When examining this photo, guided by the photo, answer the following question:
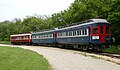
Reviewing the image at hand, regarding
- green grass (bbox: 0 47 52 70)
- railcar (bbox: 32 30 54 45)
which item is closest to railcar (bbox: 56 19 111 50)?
green grass (bbox: 0 47 52 70)

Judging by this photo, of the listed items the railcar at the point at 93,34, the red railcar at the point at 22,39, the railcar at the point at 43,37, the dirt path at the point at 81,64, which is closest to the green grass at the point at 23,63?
the dirt path at the point at 81,64

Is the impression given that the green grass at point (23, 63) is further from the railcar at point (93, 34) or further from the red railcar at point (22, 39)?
the red railcar at point (22, 39)

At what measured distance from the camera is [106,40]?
105ft

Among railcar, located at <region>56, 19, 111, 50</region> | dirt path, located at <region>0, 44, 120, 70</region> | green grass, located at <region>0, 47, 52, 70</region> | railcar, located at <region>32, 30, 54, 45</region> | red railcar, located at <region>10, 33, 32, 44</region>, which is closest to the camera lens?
green grass, located at <region>0, 47, 52, 70</region>

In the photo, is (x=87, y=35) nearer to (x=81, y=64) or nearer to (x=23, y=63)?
(x=81, y=64)

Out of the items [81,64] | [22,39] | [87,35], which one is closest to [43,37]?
[22,39]

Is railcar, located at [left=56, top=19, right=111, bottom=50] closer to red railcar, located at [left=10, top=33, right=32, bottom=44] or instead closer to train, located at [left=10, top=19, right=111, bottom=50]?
train, located at [left=10, top=19, right=111, bottom=50]

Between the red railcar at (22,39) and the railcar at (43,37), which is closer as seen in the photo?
the railcar at (43,37)

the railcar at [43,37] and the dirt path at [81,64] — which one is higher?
the railcar at [43,37]

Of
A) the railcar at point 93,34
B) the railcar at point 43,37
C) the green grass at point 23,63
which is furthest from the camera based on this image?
the railcar at point 43,37

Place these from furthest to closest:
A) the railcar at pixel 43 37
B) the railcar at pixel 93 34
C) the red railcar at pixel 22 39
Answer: the red railcar at pixel 22 39 < the railcar at pixel 43 37 < the railcar at pixel 93 34

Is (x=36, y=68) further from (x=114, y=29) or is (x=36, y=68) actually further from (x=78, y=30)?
(x=114, y=29)

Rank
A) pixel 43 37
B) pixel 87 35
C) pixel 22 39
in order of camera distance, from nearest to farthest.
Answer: pixel 87 35 < pixel 43 37 < pixel 22 39

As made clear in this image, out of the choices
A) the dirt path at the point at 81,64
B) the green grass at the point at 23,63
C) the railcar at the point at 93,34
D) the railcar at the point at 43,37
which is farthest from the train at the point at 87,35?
the green grass at the point at 23,63
